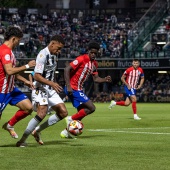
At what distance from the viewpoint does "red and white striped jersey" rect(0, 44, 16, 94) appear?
12578mm

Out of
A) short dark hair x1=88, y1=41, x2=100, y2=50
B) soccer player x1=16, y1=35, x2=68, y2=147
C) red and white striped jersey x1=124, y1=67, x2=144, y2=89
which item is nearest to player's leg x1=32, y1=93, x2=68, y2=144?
soccer player x1=16, y1=35, x2=68, y2=147

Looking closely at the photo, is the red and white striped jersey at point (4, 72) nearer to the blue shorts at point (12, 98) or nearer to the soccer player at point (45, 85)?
the blue shorts at point (12, 98)

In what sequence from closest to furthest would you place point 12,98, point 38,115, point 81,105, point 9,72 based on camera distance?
point 9,72, point 12,98, point 38,115, point 81,105

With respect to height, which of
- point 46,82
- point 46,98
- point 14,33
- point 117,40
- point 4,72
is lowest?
point 117,40

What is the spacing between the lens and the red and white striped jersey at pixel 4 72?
12578mm

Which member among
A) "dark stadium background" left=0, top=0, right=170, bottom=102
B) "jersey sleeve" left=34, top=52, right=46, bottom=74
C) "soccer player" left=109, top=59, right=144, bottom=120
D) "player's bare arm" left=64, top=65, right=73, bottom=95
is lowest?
"dark stadium background" left=0, top=0, right=170, bottom=102

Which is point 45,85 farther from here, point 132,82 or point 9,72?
point 132,82

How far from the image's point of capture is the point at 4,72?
12742 mm

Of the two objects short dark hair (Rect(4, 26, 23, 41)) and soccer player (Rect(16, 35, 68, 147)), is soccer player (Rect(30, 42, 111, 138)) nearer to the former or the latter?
soccer player (Rect(16, 35, 68, 147))

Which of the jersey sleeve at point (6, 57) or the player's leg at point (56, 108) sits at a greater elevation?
the jersey sleeve at point (6, 57)

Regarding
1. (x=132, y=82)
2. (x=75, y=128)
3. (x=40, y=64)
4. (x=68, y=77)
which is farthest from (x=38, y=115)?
(x=132, y=82)

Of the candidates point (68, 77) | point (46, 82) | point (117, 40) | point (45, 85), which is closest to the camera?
point (46, 82)

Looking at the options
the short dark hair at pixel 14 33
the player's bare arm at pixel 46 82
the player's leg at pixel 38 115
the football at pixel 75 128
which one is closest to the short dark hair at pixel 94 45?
the football at pixel 75 128

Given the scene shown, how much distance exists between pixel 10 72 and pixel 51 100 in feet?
5.91
